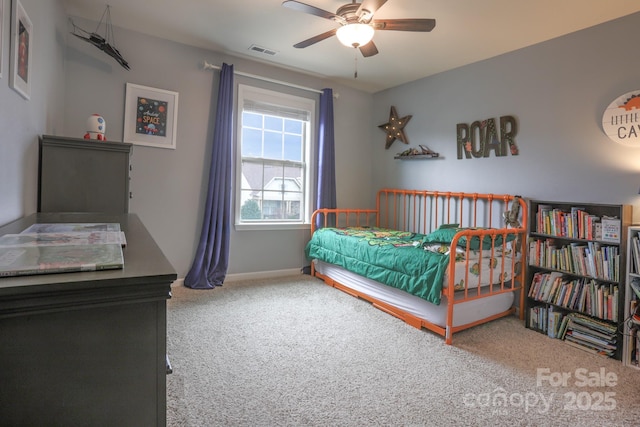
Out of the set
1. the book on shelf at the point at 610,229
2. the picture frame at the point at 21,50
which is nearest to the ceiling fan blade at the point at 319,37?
the picture frame at the point at 21,50

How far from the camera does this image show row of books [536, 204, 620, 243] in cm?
226

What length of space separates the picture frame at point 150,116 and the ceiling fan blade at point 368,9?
2047 mm

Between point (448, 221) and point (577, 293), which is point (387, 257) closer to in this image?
point (448, 221)

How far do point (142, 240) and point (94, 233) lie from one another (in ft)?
0.57

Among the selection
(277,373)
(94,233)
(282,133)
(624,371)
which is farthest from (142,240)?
(282,133)

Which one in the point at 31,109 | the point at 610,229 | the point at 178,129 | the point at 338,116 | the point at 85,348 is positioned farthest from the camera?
the point at 338,116

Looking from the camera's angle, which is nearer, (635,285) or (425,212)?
(635,285)

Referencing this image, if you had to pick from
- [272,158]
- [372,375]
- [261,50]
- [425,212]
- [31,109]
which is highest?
[261,50]

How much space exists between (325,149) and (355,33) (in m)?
1.97

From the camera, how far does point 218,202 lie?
3391 millimetres

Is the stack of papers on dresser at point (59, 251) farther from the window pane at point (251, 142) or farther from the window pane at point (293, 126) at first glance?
the window pane at point (293, 126)

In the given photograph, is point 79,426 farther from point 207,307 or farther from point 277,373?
point 207,307

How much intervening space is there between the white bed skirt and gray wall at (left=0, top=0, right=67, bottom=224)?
246 centimetres

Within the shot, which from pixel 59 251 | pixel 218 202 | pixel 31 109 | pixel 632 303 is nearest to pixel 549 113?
pixel 632 303
